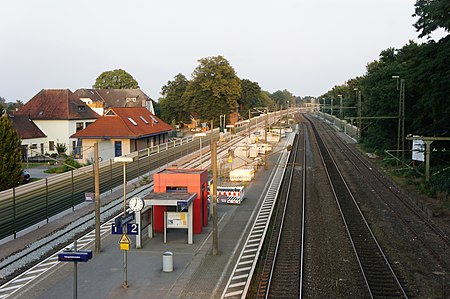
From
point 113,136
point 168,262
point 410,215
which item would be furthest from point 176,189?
point 113,136

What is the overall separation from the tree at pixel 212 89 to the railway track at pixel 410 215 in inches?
1605

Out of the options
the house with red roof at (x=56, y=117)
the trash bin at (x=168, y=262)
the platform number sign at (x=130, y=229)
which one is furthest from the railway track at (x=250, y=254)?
the house with red roof at (x=56, y=117)

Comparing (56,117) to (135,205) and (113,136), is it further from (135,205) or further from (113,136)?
(135,205)

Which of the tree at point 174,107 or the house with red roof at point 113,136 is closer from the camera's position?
the house with red roof at point 113,136

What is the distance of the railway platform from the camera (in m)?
14.8

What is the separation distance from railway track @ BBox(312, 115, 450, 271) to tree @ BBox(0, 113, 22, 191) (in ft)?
70.9

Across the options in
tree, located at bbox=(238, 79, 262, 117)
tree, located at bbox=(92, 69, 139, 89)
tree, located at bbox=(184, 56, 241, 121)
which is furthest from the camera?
tree, located at bbox=(238, 79, 262, 117)

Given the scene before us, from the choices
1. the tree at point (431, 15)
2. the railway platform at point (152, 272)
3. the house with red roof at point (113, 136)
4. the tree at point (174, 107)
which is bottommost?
the railway platform at point (152, 272)

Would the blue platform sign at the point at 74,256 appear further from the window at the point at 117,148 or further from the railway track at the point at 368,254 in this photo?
the window at the point at 117,148

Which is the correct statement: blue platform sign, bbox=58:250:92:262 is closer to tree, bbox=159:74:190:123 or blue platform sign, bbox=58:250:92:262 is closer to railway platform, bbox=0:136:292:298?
railway platform, bbox=0:136:292:298

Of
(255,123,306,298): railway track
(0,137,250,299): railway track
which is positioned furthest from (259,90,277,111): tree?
(0,137,250,299): railway track

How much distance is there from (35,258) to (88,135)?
92.8 feet

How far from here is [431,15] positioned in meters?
31.5

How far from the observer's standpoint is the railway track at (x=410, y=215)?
19.8m
